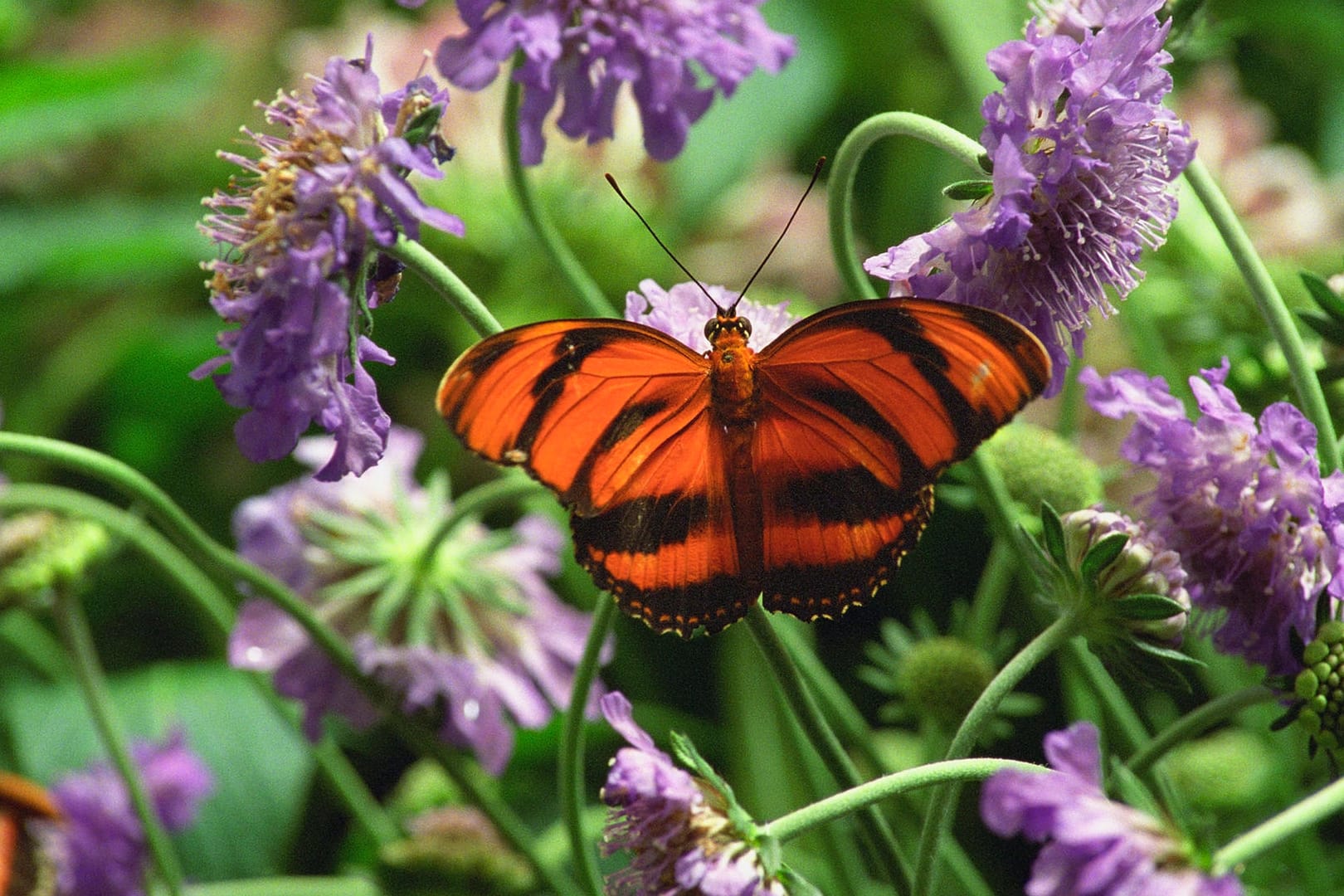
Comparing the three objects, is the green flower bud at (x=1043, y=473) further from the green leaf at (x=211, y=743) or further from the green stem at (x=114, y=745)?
the green leaf at (x=211, y=743)

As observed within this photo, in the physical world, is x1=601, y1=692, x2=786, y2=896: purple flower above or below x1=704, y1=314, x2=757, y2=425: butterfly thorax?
below

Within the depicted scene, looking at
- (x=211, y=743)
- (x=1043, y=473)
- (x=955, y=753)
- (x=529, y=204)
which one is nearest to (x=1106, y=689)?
(x=1043, y=473)

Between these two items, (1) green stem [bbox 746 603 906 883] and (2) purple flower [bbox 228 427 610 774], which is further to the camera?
(2) purple flower [bbox 228 427 610 774]

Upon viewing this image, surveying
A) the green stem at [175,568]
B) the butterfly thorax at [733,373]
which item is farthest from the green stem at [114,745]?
the butterfly thorax at [733,373]

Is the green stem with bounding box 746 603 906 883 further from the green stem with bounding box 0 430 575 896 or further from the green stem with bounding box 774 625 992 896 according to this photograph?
the green stem with bounding box 0 430 575 896

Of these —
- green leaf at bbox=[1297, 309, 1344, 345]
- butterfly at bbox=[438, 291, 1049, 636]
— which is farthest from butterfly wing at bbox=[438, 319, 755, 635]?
green leaf at bbox=[1297, 309, 1344, 345]

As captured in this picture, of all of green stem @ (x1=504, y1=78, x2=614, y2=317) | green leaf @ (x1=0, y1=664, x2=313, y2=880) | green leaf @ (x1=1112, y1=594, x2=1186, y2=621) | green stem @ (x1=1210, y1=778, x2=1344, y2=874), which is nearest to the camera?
green stem @ (x1=1210, y1=778, x2=1344, y2=874)
